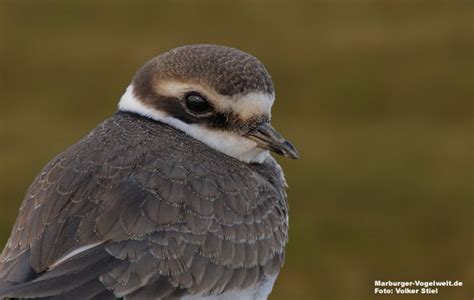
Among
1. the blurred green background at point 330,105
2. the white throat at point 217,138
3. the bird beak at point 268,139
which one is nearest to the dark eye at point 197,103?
the white throat at point 217,138

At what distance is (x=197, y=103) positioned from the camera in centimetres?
769

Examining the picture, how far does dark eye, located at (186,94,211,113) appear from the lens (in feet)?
25.1

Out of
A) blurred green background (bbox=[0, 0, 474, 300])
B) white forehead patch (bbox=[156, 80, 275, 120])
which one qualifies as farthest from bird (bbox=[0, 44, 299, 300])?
blurred green background (bbox=[0, 0, 474, 300])

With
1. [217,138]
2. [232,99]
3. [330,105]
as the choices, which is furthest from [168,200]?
[330,105]

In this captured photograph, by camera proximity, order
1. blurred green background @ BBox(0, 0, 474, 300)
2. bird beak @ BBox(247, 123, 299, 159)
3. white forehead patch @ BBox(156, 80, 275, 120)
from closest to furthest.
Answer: white forehead patch @ BBox(156, 80, 275, 120), bird beak @ BBox(247, 123, 299, 159), blurred green background @ BBox(0, 0, 474, 300)

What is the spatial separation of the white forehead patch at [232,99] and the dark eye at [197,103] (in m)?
0.05

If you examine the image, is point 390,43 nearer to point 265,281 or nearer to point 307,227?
point 307,227

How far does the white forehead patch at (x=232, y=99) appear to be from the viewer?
7.60 m

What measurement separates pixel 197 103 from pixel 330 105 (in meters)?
25.4

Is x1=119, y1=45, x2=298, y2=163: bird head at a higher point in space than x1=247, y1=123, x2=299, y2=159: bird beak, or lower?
higher

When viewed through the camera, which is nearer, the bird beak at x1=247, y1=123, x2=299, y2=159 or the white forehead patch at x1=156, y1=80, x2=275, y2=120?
the white forehead patch at x1=156, y1=80, x2=275, y2=120

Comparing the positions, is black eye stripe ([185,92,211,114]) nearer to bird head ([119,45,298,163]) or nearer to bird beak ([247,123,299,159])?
bird head ([119,45,298,163])

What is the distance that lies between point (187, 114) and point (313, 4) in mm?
31854

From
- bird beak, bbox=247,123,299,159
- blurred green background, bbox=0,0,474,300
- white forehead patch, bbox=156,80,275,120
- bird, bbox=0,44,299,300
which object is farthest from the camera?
blurred green background, bbox=0,0,474,300
